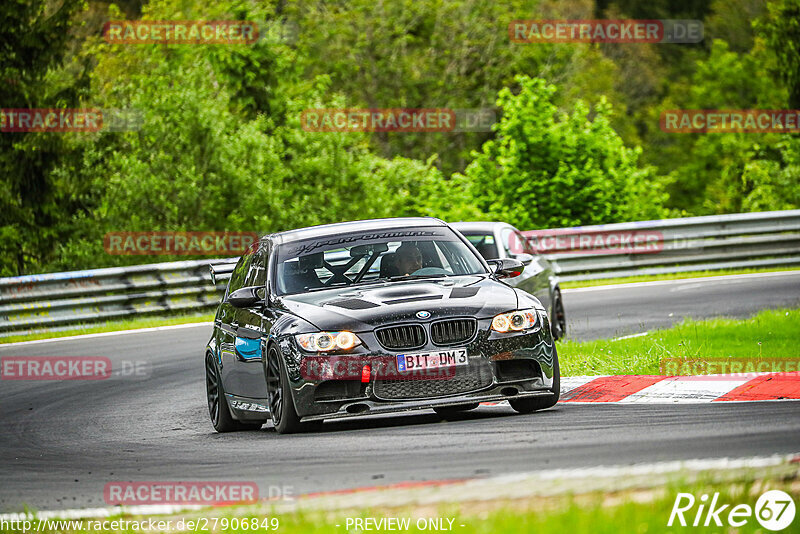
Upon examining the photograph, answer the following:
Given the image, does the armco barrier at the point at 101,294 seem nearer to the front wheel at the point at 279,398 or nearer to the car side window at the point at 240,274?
the car side window at the point at 240,274

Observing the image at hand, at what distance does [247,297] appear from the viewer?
10039mm

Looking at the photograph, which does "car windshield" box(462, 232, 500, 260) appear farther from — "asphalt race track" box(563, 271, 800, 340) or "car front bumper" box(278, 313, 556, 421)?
"car front bumper" box(278, 313, 556, 421)

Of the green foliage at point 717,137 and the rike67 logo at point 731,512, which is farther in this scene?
the green foliage at point 717,137

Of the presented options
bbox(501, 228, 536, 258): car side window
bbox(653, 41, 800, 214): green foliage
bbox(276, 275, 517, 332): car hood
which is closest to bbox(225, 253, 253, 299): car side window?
bbox(276, 275, 517, 332): car hood

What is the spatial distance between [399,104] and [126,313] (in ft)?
106

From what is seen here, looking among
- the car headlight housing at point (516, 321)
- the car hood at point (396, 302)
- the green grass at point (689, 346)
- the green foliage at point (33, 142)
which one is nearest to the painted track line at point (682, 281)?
the green grass at point (689, 346)

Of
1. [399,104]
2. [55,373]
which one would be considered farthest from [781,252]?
[399,104]

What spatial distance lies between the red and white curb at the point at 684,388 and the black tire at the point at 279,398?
7.35ft

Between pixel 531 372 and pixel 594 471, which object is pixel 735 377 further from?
pixel 594 471

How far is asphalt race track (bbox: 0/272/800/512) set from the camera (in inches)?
279

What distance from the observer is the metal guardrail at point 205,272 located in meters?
21.0

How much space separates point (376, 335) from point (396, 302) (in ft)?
1.19

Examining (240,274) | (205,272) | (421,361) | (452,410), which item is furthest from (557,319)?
(205,272)

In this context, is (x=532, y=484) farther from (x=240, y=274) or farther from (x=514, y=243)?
(x=514, y=243)
